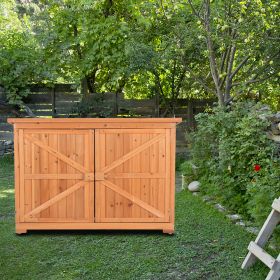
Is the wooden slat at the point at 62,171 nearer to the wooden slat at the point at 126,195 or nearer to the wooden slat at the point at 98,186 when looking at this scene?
the wooden slat at the point at 98,186

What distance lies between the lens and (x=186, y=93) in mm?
12211

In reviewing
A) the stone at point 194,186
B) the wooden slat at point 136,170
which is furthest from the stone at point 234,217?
the stone at point 194,186

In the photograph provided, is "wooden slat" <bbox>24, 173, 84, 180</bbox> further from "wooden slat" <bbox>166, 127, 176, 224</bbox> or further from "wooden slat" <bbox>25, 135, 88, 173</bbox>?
"wooden slat" <bbox>166, 127, 176, 224</bbox>

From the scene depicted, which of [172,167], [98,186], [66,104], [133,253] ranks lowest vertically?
[133,253]

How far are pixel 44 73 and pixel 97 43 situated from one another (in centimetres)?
168

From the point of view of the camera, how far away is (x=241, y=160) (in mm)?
Result: 6203

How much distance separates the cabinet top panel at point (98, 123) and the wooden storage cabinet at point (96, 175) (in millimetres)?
14

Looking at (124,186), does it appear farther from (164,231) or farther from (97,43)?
(97,43)

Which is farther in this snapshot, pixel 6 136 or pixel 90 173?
pixel 6 136

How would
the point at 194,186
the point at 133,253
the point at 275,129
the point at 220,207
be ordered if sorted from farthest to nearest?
the point at 194,186 → the point at 220,207 → the point at 275,129 → the point at 133,253

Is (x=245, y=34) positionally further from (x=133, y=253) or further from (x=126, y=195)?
(x=133, y=253)

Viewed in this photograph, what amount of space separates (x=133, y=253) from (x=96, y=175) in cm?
124

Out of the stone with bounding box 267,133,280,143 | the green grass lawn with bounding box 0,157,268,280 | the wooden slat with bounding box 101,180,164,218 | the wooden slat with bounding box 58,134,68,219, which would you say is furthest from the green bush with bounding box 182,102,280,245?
the wooden slat with bounding box 58,134,68,219

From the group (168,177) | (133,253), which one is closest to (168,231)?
(168,177)
